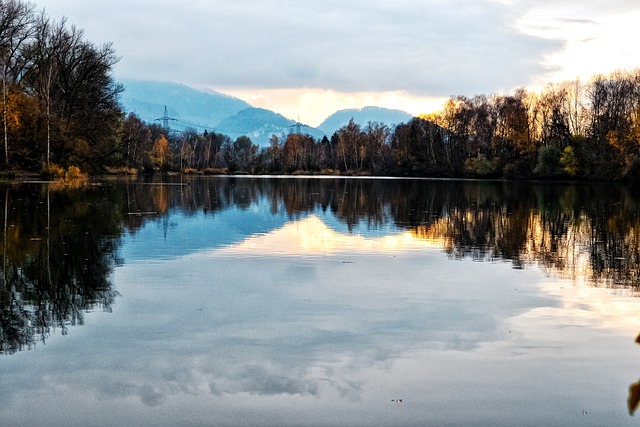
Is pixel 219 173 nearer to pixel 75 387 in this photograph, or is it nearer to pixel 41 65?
pixel 41 65

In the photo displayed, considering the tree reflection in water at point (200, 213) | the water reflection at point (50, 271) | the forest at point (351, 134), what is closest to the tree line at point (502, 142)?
the forest at point (351, 134)

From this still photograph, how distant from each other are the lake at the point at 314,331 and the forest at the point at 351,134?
136 feet

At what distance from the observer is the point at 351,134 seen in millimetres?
144875

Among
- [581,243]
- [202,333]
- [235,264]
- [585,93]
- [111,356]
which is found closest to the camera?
[111,356]

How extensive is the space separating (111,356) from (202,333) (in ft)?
4.48

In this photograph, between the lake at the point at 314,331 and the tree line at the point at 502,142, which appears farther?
the tree line at the point at 502,142

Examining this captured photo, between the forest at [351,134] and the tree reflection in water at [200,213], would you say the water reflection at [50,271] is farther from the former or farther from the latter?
the forest at [351,134]

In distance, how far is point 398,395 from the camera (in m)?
6.35

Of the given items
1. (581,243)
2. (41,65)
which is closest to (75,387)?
(581,243)

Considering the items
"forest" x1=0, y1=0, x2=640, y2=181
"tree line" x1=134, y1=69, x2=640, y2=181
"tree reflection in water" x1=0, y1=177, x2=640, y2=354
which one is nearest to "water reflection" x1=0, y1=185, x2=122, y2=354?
"tree reflection in water" x1=0, y1=177, x2=640, y2=354

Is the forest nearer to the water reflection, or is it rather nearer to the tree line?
the tree line

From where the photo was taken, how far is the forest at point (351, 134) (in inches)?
2201

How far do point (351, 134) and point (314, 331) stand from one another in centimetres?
13753

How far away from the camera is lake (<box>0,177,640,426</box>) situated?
6.04m
